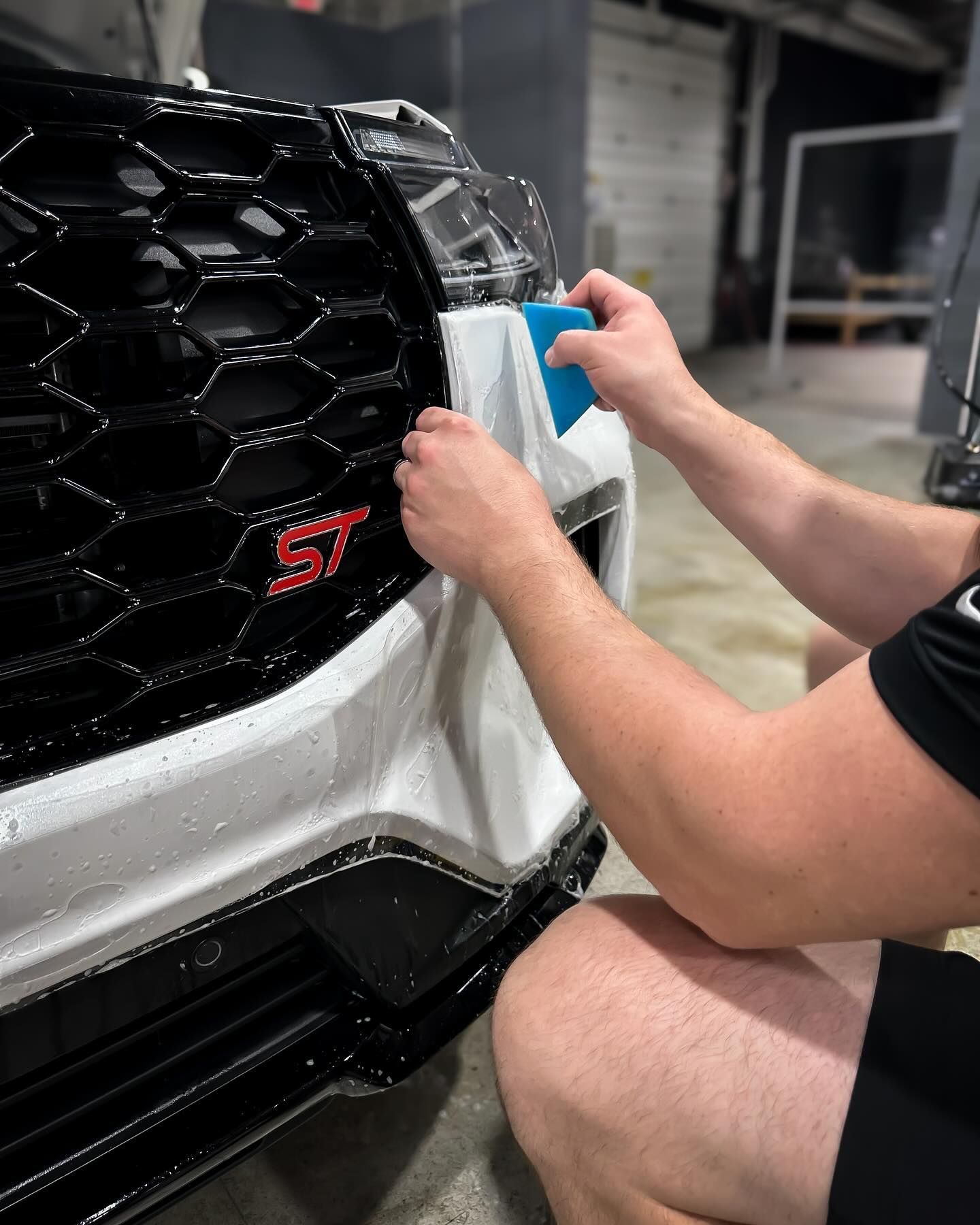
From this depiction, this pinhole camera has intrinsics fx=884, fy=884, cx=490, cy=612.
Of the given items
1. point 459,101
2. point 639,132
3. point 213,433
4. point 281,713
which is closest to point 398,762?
point 281,713

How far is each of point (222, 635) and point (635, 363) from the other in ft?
2.11

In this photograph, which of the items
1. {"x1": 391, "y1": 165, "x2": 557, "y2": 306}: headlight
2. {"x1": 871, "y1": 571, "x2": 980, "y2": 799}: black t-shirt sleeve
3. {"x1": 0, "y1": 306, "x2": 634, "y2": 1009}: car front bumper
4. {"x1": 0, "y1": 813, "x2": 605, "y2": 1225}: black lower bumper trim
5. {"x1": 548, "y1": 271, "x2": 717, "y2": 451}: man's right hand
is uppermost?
{"x1": 391, "y1": 165, "x2": 557, "y2": 306}: headlight

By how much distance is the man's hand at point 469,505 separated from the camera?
833 mm

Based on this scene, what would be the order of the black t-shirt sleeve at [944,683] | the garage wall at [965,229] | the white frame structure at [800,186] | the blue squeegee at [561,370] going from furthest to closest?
1. the white frame structure at [800,186]
2. the garage wall at [965,229]
3. the blue squeegee at [561,370]
4. the black t-shirt sleeve at [944,683]

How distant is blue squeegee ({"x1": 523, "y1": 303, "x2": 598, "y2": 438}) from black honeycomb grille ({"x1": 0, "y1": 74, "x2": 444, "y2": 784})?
0.62ft

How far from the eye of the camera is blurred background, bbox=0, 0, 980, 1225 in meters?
1.15

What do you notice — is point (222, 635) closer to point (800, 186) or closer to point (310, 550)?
point (310, 550)

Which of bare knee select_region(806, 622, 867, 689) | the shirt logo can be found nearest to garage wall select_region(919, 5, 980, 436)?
bare knee select_region(806, 622, 867, 689)

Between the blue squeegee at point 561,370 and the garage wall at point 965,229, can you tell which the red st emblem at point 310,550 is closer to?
the blue squeegee at point 561,370

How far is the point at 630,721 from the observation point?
71 centimetres

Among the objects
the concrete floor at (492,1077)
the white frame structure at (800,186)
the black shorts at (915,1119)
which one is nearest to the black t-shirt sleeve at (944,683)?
the black shorts at (915,1119)

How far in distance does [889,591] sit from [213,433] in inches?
31.5

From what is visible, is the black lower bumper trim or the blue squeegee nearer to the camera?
the black lower bumper trim

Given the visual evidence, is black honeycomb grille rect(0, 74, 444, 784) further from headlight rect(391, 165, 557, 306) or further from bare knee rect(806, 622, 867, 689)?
bare knee rect(806, 622, 867, 689)
